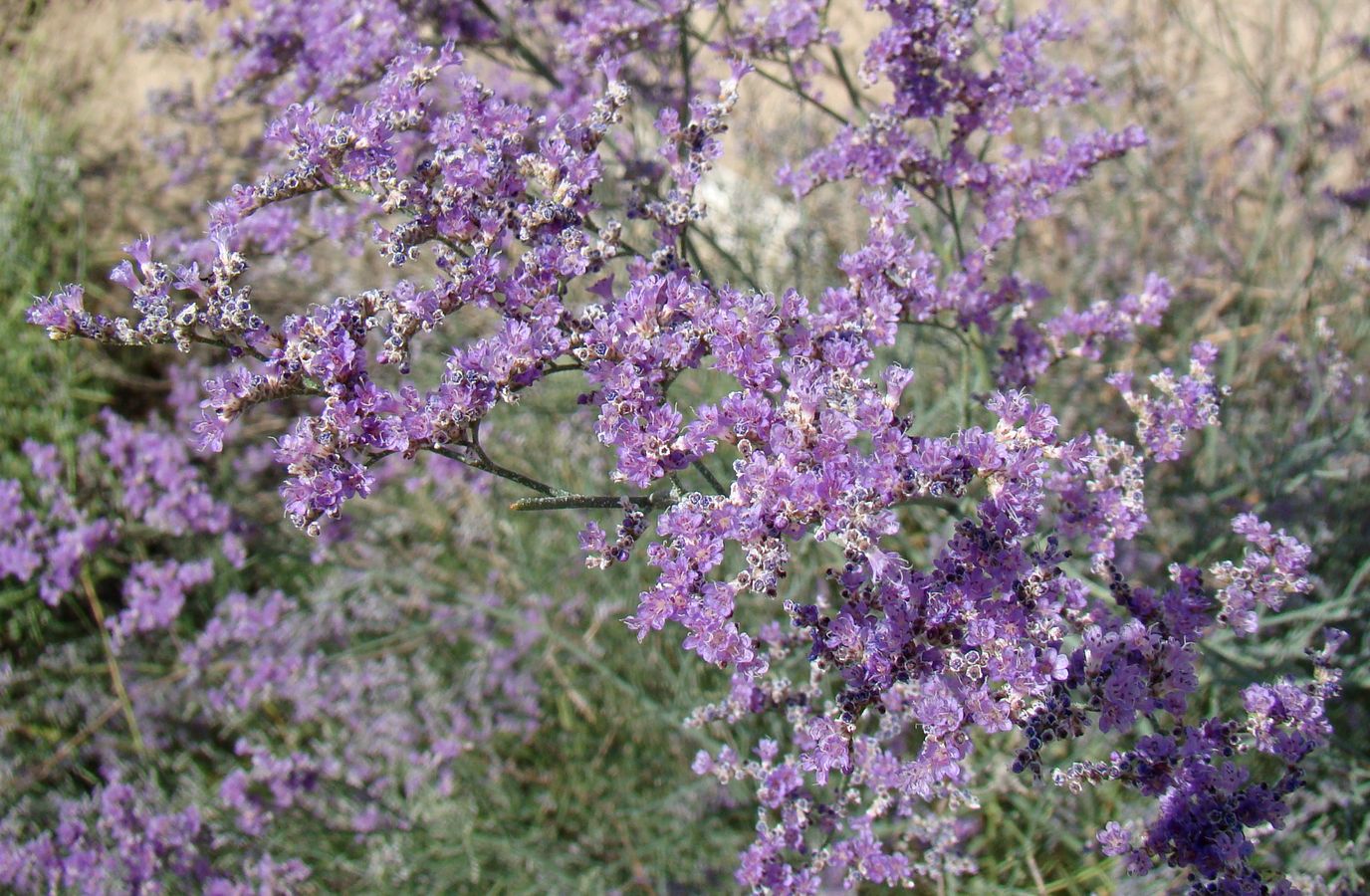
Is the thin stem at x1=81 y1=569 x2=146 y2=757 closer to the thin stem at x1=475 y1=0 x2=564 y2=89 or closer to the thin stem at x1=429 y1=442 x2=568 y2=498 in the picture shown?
the thin stem at x1=475 y1=0 x2=564 y2=89

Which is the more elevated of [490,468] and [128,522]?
[128,522]

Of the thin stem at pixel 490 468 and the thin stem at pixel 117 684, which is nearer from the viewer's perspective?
the thin stem at pixel 490 468

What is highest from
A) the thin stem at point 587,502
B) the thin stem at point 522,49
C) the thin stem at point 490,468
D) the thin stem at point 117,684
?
the thin stem at point 522,49

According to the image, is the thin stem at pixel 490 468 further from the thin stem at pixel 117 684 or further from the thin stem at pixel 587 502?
the thin stem at pixel 117 684

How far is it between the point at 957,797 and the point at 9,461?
14.7ft

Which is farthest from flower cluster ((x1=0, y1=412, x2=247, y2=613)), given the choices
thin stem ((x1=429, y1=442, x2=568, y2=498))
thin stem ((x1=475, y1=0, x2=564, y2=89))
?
thin stem ((x1=429, y1=442, x2=568, y2=498))

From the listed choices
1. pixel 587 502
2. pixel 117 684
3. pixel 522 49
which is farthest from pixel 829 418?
pixel 117 684

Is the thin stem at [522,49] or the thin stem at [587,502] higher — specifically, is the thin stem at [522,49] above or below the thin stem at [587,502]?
above

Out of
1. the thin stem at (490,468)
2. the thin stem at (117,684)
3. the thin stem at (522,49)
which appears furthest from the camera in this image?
the thin stem at (117,684)

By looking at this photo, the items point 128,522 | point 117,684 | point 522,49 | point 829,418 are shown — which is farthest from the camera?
point 117,684

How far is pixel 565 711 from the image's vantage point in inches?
161

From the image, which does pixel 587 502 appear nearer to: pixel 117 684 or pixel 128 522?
pixel 128 522

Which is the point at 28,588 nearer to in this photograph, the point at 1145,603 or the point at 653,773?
the point at 653,773

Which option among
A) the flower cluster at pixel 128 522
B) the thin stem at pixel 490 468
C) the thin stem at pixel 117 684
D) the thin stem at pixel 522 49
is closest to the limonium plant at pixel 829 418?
the thin stem at pixel 490 468
